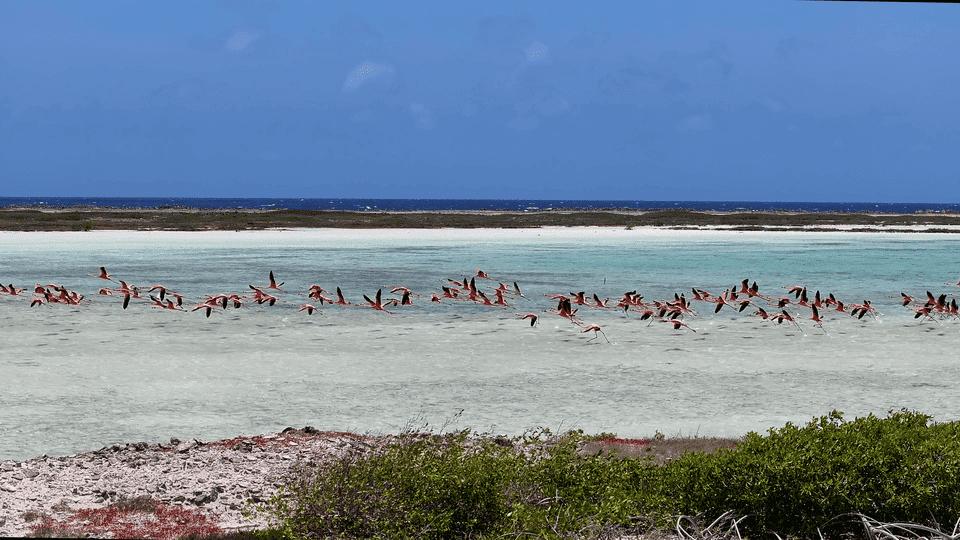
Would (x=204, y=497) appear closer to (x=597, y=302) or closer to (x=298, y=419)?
(x=298, y=419)

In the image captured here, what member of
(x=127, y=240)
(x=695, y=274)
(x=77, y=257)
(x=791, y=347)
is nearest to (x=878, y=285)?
(x=695, y=274)

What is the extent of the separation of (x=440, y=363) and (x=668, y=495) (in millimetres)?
8088

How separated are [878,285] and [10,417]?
25.2m

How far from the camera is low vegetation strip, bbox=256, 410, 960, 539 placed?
6.27m

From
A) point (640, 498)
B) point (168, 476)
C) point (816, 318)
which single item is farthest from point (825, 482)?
point (816, 318)

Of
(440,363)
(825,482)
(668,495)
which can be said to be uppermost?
(825,482)

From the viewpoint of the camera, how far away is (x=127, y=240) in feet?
166

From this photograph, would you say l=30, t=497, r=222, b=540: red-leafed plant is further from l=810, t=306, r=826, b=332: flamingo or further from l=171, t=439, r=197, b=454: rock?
l=810, t=306, r=826, b=332: flamingo

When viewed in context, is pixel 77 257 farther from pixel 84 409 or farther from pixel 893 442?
pixel 893 442

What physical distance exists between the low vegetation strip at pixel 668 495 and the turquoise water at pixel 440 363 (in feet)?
11.0

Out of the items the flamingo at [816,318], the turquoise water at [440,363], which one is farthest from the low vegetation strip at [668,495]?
the flamingo at [816,318]

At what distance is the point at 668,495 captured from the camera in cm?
692

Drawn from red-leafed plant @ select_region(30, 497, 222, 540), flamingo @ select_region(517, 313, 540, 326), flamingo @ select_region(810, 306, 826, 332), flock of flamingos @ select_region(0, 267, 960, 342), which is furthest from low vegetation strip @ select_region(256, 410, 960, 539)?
flamingo @ select_region(810, 306, 826, 332)

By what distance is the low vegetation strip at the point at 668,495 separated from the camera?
627 centimetres
